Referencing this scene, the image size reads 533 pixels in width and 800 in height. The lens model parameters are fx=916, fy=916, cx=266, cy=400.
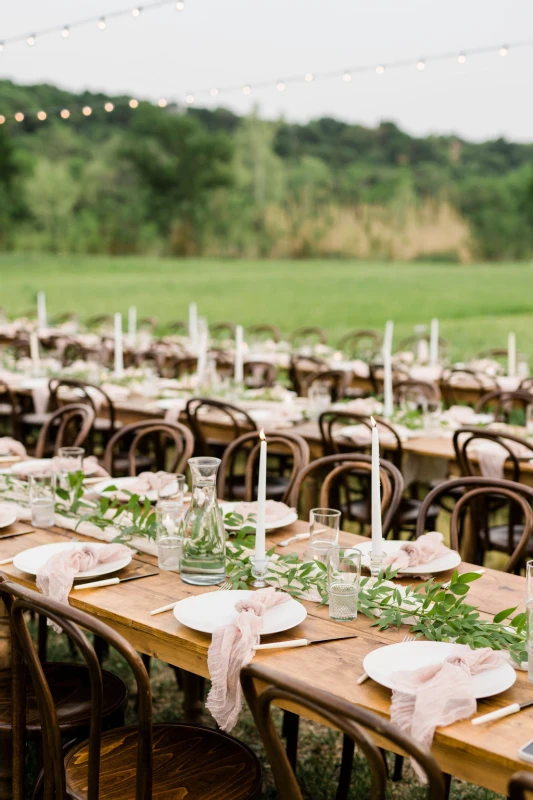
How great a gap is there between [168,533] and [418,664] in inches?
36.4

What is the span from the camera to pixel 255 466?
4.78 metres

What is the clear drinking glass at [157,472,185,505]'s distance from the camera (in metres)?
2.83

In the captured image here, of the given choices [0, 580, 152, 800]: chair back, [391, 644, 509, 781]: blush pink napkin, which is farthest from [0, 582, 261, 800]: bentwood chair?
[391, 644, 509, 781]: blush pink napkin

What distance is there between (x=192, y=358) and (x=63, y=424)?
3.05m

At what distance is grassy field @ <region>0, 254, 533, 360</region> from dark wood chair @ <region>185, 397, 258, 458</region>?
1142 centimetres

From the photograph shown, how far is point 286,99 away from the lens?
2366 cm

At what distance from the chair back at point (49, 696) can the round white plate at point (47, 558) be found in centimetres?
35

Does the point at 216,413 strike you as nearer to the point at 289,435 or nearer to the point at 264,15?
the point at 289,435

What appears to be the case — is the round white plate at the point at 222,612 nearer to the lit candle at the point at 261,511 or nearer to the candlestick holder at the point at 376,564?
the lit candle at the point at 261,511

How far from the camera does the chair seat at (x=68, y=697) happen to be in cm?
227

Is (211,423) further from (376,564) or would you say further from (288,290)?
(288,290)

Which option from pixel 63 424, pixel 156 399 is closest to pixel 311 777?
pixel 63 424

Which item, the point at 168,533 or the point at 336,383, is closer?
the point at 168,533

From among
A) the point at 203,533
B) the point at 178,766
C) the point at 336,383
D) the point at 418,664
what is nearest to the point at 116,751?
the point at 178,766
